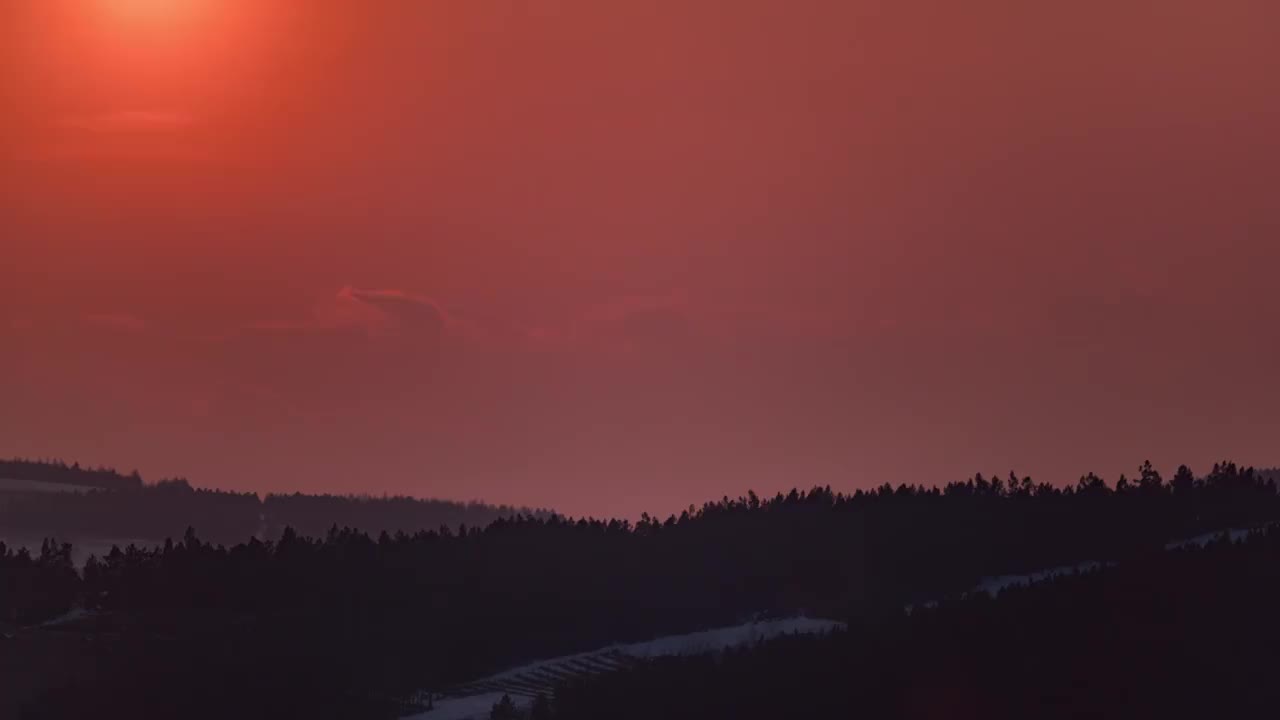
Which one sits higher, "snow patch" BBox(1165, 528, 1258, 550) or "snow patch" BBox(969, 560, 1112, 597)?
"snow patch" BBox(1165, 528, 1258, 550)

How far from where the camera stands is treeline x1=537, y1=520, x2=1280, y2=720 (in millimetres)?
110500

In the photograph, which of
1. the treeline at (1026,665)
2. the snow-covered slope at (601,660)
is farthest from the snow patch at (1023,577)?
the treeline at (1026,665)

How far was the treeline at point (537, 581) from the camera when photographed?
445 ft

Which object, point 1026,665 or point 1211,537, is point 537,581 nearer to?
point 1211,537

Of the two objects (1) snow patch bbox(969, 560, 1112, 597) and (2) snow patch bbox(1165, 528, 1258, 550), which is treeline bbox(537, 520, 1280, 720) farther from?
Answer: (1) snow patch bbox(969, 560, 1112, 597)

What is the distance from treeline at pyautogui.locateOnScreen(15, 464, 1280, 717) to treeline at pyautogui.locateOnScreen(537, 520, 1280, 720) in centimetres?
1272

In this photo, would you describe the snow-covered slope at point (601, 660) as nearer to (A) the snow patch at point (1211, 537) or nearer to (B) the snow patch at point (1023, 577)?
(B) the snow patch at point (1023, 577)

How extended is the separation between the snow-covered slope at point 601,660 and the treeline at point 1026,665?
38.5 feet

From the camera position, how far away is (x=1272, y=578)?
11762 centimetres

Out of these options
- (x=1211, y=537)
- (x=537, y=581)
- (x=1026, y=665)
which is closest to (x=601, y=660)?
(x=537, y=581)

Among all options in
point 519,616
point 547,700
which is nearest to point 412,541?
point 519,616

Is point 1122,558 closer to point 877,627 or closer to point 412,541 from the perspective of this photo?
point 877,627

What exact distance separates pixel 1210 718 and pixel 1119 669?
191 inches

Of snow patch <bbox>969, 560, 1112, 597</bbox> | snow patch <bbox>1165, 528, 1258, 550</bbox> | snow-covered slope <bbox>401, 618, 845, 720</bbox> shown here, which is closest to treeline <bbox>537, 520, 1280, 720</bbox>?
snow-covered slope <bbox>401, 618, 845, 720</bbox>
